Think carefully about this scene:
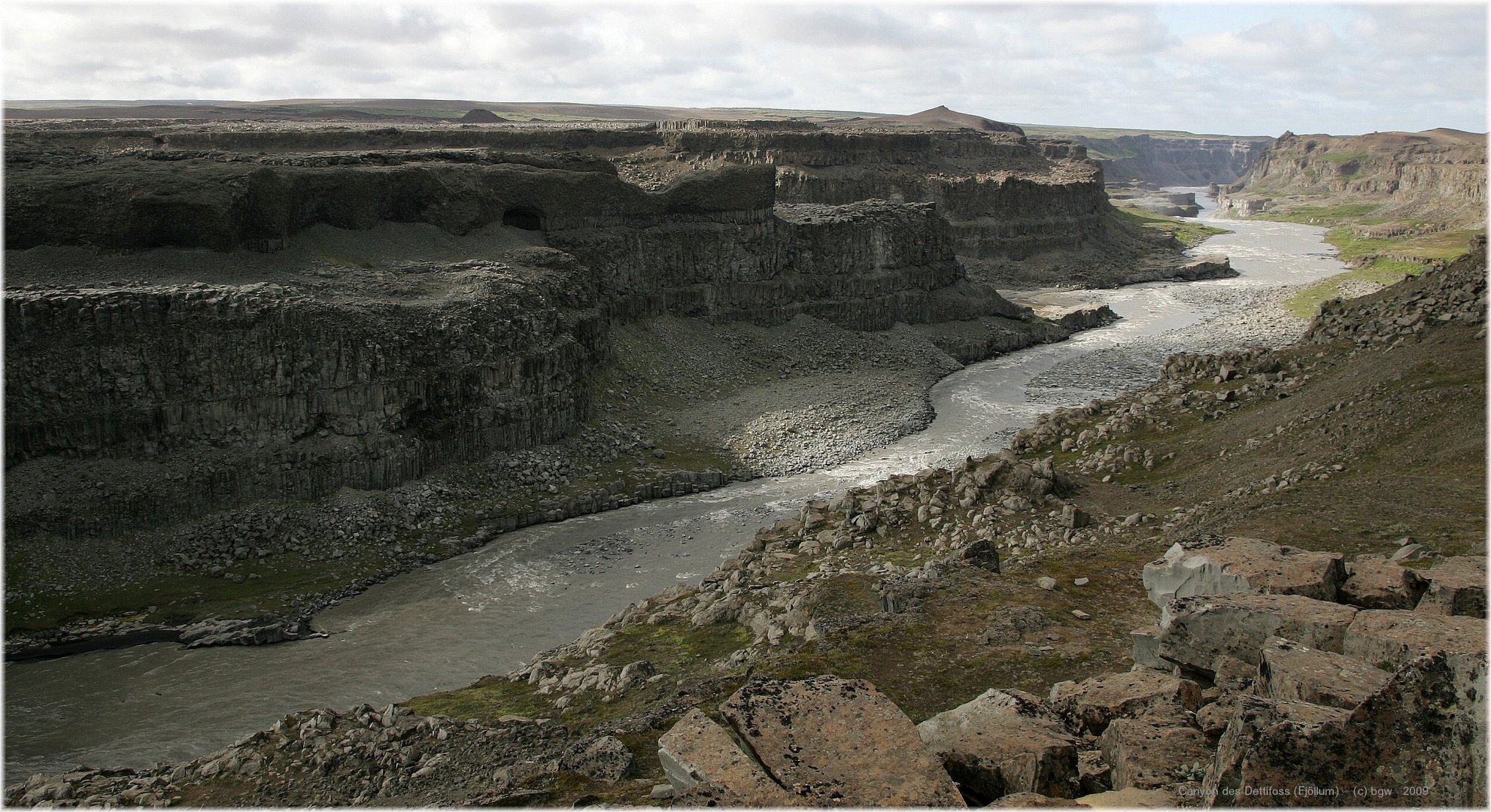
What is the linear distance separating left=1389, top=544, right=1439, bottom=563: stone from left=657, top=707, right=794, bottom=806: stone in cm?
1345

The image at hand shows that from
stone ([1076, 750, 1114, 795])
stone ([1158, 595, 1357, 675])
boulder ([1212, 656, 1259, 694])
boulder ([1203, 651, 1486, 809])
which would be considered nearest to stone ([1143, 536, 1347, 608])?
stone ([1158, 595, 1357, 675])

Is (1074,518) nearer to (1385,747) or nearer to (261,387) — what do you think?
(1385,747)

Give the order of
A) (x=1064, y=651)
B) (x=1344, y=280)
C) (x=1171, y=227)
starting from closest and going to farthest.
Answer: (x=1064, y=651) < (x=1344, y=280) < (x=1171, y=227)

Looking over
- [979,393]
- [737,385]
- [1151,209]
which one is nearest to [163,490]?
[737,385]

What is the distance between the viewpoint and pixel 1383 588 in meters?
15.3

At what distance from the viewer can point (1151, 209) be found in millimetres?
175875

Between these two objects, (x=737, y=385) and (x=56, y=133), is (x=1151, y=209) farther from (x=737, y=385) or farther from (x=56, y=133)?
(x=56, y=133)

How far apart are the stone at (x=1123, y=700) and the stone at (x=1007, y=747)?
0.39 meters

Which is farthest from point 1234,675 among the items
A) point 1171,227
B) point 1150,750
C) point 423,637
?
point 1171,227

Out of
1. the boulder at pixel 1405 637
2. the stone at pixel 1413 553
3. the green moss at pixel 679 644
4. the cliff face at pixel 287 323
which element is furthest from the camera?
the cliff face at pixel 287 323

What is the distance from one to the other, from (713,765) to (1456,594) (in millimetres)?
10836

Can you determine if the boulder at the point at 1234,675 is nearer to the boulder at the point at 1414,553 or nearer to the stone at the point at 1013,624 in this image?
the stone at the point at 1013,624

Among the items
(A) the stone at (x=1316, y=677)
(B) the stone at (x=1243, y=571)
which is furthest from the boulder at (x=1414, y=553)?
(A) the stone at (x=1316, y=677)

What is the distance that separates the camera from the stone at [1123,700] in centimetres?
1250
